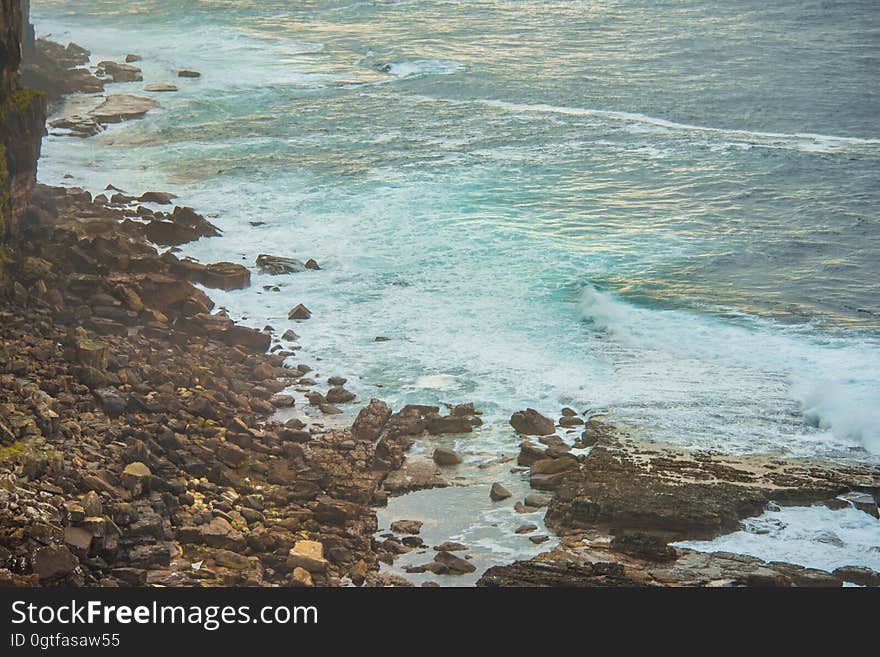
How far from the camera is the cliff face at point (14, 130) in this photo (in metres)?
14.7

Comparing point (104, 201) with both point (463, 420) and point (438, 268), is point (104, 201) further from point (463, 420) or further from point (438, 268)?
point (463, 420)

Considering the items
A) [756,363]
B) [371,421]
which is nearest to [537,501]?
[371,421]

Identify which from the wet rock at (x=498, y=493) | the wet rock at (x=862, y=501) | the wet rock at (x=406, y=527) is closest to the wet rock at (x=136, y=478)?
the wet rock at (x=406, y=527)

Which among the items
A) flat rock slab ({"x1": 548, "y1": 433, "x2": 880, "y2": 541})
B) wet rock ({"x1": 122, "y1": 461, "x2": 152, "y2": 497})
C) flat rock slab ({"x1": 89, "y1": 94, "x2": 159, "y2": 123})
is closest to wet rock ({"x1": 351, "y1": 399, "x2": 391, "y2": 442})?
flat rock slab ({"x1": 548, "y1": 433, "x2": 880, "y2": 541})

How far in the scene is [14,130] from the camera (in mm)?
15305

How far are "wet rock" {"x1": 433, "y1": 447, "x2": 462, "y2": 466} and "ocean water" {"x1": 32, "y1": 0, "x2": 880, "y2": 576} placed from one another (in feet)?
0.58

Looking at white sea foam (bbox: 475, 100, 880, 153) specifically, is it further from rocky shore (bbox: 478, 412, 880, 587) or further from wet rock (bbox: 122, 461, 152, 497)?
wet rock (bbox: 122, 461, 152, 497)

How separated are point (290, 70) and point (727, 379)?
26600mm

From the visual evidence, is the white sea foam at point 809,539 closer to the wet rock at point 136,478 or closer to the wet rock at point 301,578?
the wet rock at point 301,578

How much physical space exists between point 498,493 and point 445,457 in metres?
1.00

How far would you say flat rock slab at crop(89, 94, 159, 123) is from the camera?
97.4 ft

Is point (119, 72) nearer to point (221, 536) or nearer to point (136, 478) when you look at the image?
point (136, 478)

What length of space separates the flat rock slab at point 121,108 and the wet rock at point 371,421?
19.5m

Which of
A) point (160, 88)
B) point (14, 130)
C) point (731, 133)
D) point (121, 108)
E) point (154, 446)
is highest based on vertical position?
point (14, 130)
